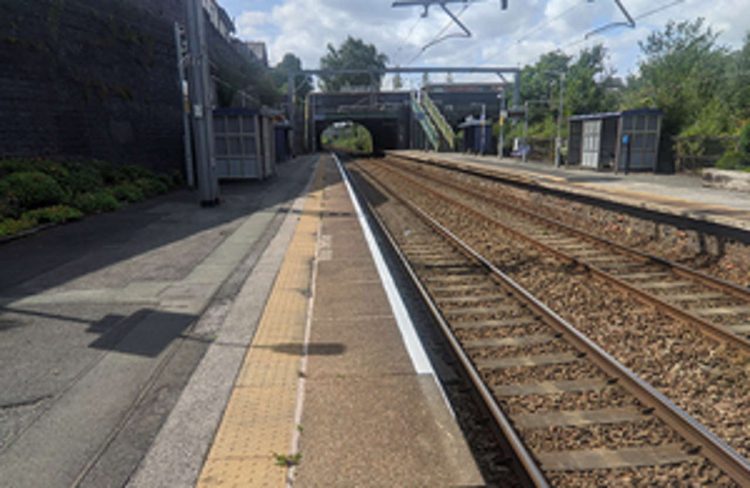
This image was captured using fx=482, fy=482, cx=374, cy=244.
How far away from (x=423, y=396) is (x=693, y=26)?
78.3m

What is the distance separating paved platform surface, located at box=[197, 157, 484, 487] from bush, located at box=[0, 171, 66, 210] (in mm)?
8905

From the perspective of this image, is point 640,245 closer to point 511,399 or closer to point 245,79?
point 511,399

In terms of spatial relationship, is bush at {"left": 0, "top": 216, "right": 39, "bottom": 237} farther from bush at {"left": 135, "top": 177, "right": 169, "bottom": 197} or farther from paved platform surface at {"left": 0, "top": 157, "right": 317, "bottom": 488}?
bush at {"left": 135, "top": 177, "right": 169, "bottom": 197}

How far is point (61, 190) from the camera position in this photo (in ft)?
42.2

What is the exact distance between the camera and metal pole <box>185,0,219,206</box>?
1350 cm

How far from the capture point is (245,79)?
128 ft

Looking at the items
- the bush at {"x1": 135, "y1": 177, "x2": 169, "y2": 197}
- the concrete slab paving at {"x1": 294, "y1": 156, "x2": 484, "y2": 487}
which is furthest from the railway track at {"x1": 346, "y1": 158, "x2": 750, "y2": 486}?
the bush at {"x1": 135, "y1": 177, "x2": 169, "y2": 197}

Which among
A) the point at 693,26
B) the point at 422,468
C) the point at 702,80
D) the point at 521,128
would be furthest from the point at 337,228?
the point at 693,26

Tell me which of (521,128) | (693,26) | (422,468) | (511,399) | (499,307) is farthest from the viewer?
(693,26)

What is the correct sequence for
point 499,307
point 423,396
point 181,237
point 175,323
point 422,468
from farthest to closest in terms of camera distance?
point 181,237 < point 499,307 < point 175,323 < point 423,396 < point 422,468

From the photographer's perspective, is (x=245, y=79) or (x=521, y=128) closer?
(x=245, y=79)

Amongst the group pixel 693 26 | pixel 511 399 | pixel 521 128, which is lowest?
pixel 511 399

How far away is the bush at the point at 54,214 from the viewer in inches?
441

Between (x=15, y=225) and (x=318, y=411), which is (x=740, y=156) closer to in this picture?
(x=318, y=411)
